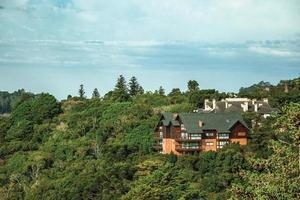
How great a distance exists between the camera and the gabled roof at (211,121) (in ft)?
151

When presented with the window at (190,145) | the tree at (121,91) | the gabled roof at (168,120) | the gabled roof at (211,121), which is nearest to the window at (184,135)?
the gabled roof at (211,121)

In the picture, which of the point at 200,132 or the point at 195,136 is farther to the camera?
the point at 195,136

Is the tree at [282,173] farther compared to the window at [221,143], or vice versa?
the window at [221,143]

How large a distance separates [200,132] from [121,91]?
75.7 feet

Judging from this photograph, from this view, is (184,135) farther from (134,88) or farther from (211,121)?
(134,88)

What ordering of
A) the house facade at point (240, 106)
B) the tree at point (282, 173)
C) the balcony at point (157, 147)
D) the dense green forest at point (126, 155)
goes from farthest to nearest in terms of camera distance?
the house facade at point (240, 106) < the balcony at point (157, 147) < the dense green forest at point (126, 155) < the tree at point (282, 173)

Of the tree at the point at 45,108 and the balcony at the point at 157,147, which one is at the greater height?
the tree at the point at 45,108

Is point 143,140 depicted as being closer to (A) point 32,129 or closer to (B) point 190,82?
(A) point 32,129

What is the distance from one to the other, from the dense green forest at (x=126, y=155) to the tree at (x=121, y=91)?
5.3 inches

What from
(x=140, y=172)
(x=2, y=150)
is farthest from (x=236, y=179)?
(x=2, y=150)

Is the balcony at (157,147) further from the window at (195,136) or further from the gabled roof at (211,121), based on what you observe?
the window at (195,136)

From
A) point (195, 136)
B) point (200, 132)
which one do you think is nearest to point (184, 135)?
point (195, 136)

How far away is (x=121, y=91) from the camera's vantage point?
6712 cm

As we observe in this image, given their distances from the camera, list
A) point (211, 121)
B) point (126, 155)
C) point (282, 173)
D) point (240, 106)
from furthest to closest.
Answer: point (240, 106)
point (126, 155)
point (211, 121)
point (282, 173)
